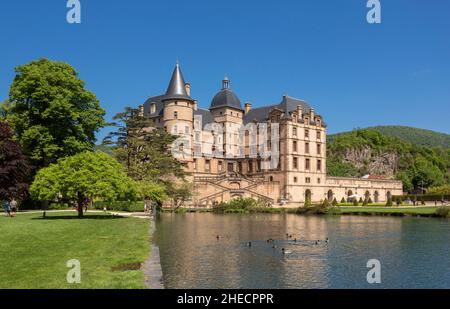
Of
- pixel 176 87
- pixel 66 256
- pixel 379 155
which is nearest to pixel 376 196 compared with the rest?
pixel 176 87

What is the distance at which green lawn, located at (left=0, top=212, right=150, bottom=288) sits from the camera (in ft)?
30.1

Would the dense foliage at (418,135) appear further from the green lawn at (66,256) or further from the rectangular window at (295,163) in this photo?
the green lawn at (66,256)

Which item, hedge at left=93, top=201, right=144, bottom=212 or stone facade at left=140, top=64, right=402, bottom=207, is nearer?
hedge at left=93, top=201, right=144, bottom=212

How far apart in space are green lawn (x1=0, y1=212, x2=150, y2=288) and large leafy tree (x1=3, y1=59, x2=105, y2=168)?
1676cm

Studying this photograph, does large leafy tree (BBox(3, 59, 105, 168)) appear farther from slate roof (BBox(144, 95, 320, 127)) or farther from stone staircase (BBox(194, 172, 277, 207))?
slate roof (BBox(144, 95, 320, 127))

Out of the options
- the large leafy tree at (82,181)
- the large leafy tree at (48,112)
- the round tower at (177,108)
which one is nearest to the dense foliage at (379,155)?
the round tower at (177,108)

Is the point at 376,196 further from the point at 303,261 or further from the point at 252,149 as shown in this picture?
the point at 303,261

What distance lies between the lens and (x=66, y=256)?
40.0ft

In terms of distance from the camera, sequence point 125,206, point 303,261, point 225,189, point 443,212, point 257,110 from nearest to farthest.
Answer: point 303,261 < point 443,212 < point 125,206 < point 225,189 < point 257,110

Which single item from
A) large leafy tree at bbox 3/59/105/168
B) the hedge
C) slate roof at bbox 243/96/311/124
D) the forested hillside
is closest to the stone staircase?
slate roof at bbox 243/96/311/124

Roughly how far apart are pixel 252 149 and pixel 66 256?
60.4m

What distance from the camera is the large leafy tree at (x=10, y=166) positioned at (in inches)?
1224

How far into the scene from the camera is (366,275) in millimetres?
12156

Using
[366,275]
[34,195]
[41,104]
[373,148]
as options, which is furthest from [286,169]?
[373,148]
